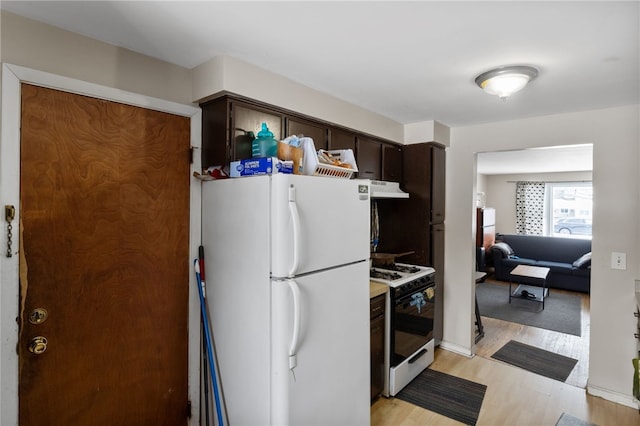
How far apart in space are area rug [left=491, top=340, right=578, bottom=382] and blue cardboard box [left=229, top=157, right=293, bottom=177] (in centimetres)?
311

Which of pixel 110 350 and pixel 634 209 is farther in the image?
pixel 634 209

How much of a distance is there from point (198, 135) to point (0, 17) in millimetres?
948

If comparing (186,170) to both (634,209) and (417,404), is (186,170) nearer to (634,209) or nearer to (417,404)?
(417,404)

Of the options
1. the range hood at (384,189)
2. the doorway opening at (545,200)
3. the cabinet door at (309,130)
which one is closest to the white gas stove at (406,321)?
the range hood at (384,189)

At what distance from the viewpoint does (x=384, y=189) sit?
304 centimetres

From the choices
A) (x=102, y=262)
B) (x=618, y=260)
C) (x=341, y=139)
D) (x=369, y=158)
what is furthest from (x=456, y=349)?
(x=102, y=262)

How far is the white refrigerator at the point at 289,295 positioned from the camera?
1.62m

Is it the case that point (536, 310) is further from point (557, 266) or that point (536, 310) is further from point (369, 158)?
point (369, 158)

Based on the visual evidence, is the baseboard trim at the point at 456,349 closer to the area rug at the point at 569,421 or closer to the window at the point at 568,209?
the area rug at the point at 569,421

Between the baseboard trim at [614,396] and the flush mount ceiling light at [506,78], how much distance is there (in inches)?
100.0

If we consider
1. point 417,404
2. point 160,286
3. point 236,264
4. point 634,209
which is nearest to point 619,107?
point 634,209

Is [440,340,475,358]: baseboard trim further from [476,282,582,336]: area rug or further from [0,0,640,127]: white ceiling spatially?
[0,0,640,127]: white ceiling

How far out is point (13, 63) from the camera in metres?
1.42

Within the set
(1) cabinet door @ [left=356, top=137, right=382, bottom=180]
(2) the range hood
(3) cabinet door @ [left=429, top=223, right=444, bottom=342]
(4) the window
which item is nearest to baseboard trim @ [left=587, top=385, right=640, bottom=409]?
(3) cabinet door @ [left=429, top=223, right=444, bottom=342]
